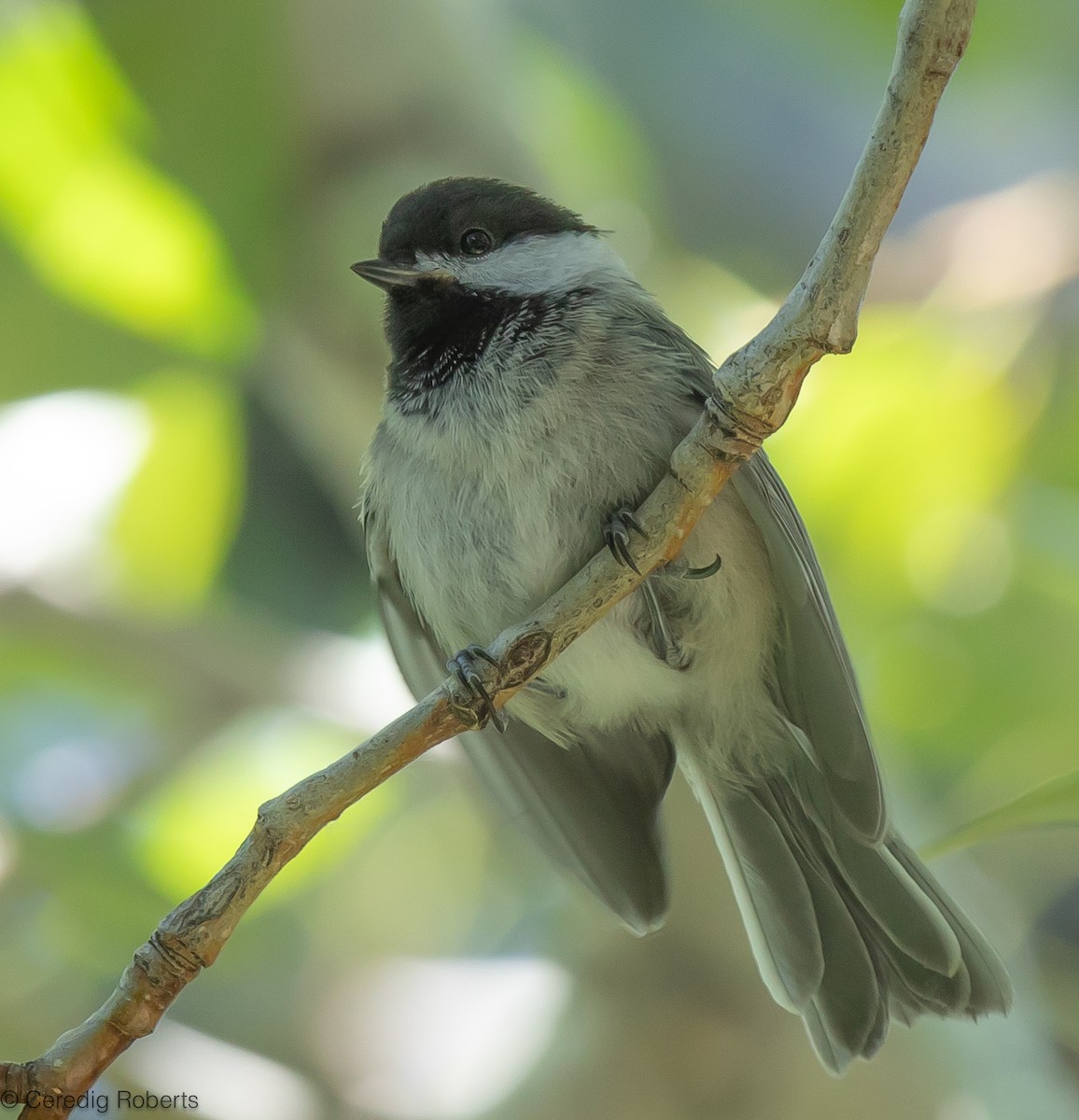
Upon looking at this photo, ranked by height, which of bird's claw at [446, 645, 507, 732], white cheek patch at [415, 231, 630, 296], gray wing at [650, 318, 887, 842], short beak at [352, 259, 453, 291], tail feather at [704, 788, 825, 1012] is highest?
white cheek patch at [415, 231, 630, 296]

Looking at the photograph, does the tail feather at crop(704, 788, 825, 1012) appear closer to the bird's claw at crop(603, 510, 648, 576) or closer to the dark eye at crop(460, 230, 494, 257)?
the bird's claw at crop(603, 510, 648, 576)

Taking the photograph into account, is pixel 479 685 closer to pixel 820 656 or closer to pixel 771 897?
pixel 820 656

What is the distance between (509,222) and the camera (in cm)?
244

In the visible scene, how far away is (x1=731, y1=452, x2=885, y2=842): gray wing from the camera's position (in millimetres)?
2010

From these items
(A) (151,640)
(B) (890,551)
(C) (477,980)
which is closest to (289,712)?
(A) (151,640)

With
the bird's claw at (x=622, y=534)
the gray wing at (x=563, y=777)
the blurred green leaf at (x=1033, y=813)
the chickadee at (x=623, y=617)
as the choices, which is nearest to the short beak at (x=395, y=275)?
the chickadee at (x=623, y=617)

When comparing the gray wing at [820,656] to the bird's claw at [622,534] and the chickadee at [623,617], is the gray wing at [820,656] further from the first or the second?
the bird's claw at [622,534]

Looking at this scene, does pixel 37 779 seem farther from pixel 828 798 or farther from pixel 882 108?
pixel 882 108

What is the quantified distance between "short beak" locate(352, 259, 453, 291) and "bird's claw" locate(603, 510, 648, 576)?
0.65 meters

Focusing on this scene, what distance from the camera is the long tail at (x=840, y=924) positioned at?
2.04 metres

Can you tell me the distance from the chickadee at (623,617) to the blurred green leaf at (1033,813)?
0.16 meters

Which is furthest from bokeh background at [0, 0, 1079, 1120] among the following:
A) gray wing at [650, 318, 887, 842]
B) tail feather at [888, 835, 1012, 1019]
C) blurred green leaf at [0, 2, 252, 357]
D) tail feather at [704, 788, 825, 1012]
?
gray wing at [650, 318, 887, 842]

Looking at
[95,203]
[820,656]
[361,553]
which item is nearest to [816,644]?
[820,656]

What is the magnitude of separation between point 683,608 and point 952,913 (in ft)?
2.15
